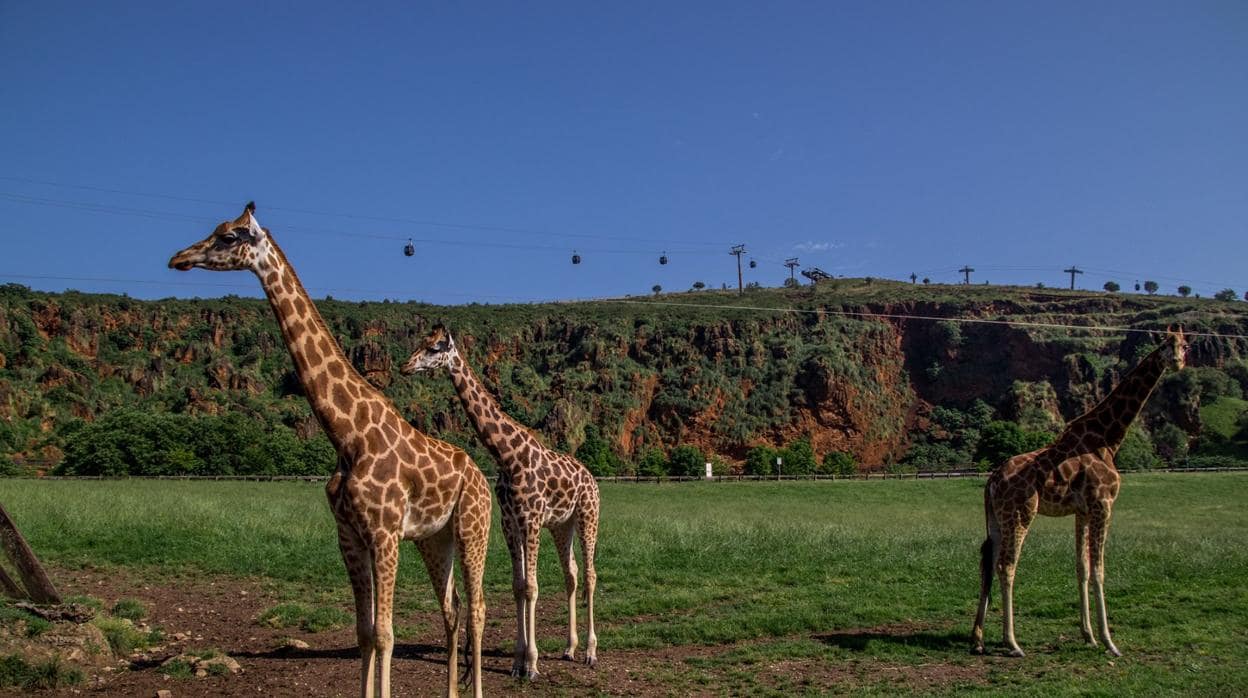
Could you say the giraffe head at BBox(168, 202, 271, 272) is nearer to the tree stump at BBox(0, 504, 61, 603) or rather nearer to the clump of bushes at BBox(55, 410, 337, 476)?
the tree stump at BBox(0, 504, 61, 603)

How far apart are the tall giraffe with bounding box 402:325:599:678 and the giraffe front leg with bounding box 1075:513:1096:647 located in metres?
6.35

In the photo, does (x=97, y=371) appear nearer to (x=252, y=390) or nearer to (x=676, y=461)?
(x=252, y=390)

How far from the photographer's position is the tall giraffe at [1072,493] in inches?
468

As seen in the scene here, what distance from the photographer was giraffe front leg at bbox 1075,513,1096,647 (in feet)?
38.0

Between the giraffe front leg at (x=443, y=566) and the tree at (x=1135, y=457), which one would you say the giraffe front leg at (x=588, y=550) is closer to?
the giraffe front leg at (x=443, y=566)

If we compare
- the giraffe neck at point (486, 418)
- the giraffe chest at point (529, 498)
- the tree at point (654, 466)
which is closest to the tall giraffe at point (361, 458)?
the giraffe chest at point (529, 498)

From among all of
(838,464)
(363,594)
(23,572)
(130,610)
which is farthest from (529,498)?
(838,464)

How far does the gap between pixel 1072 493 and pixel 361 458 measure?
369 inches

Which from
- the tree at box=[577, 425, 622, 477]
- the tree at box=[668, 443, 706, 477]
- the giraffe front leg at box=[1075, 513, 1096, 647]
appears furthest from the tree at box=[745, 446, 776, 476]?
the giraffe front leg at box=[1075, 513, 1096, 647]

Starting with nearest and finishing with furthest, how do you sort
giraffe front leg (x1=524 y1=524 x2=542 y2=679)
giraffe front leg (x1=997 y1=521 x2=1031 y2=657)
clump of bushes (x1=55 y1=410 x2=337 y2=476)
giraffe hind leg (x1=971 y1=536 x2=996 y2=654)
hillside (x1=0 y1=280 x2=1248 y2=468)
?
giraffe front leg (x1=524 y1=524 x2=542 y2=679)
giraffe hind leg (x1=971 y1=536 x2=996 y2=654)
giraffe front leg (x1=997 y1=521 x2=1031 y2=657)
clump of bushes (x1=55 y1=410 x2=337 y2=476)
hillside (x1=0 y1=280 x2=1248 y2=468)

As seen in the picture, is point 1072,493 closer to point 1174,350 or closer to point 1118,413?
point 1118,413

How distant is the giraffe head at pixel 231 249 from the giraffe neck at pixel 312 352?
0.12 m

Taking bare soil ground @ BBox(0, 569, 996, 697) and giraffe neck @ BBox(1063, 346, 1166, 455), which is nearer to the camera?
bare soil ground @ BBox(0, 569, 996, 697)

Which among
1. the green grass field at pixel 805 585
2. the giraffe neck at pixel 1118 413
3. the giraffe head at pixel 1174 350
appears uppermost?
the giraffe head at pixel 1174 350
